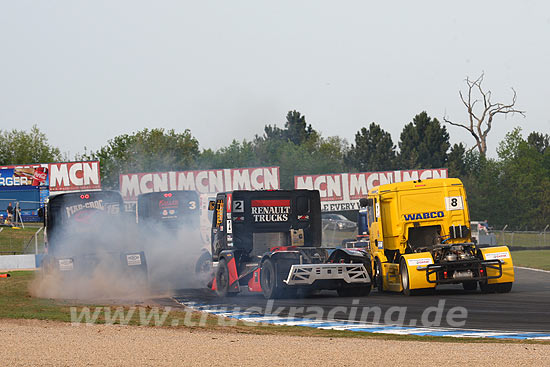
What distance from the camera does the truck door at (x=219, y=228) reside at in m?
23.2

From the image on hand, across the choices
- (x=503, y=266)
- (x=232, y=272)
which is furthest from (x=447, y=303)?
(x=232, y=272)

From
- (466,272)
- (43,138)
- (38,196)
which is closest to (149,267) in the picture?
(466,272)

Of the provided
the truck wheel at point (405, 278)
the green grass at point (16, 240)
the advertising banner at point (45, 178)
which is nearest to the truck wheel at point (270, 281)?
the truck wheel at point (405, 278)

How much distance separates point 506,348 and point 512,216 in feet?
274

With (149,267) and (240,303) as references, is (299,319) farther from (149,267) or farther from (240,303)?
(149,267)

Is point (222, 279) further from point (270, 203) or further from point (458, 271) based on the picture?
point (458, 271)

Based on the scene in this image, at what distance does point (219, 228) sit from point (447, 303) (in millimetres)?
7181

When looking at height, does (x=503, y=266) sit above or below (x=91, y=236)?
below

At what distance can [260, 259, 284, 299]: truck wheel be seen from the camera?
2080cm

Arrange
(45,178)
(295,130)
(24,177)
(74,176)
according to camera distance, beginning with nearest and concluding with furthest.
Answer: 1. (74,176)
2. (24,177)
3. (45,178)
4. (295,130)

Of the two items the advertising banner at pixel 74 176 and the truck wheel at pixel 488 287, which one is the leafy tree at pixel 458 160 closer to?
the advertising banner at pixel 74 176

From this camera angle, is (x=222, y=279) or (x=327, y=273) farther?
(x=222, y=279)

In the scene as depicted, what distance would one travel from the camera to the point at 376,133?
384 ft

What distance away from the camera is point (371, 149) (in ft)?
383
